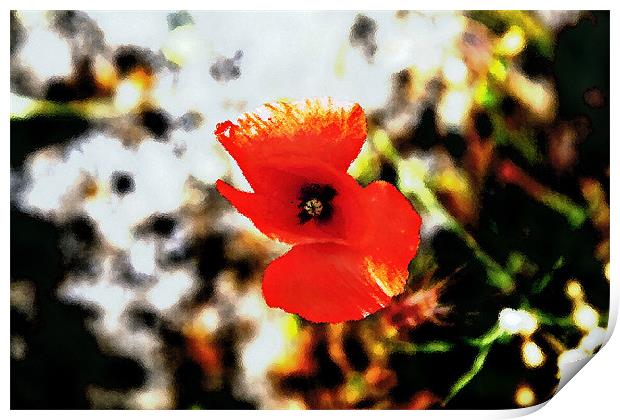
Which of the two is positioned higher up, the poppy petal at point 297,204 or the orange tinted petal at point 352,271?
the poppy petal at point 297,204

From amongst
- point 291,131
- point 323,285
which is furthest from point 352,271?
point 291,131

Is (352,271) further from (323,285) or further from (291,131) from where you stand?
(291,131)

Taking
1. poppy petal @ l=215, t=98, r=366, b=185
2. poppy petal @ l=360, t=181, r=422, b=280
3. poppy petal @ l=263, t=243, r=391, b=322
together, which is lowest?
poppy petal @ l=263, t=243, r=391, b=322

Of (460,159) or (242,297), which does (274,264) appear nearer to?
(242,297)

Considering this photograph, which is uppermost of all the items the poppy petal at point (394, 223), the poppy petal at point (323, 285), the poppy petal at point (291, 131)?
the poppy petal at point (291, 131)

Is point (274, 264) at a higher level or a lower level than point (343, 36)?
lower

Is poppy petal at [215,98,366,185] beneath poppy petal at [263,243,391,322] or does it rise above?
above
